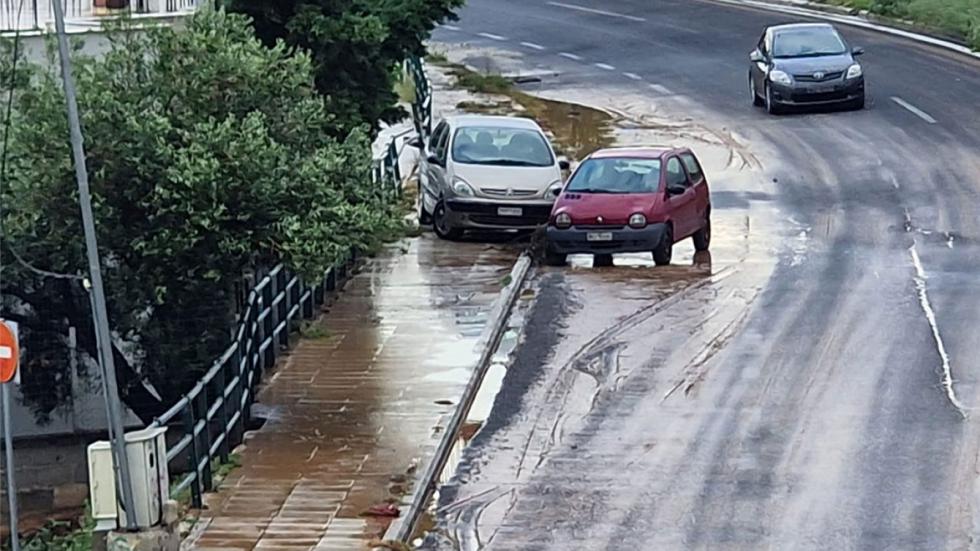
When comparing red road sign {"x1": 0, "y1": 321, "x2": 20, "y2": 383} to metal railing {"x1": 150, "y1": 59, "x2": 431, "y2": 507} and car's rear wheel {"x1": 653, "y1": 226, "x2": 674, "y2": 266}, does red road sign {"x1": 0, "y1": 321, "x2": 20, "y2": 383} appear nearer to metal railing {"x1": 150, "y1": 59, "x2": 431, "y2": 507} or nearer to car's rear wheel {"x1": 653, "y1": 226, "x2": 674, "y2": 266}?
metal railing {"x1": 150, "y1": 59, "x2": 431, "y2": 507}

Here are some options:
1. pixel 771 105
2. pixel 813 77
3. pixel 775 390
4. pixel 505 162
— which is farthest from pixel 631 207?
pixel 771 105

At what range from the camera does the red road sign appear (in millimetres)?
12445

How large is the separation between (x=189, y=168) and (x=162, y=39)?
1710 millimetres

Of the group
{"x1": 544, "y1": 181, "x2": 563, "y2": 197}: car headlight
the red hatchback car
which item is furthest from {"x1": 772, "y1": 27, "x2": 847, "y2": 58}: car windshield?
{"x1": 544, "y1": 181, "x2": 563, "y2": 197}: car headlight

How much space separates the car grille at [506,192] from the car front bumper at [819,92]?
1198cm

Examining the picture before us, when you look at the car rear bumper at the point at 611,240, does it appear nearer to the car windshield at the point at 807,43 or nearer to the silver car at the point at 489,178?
the silver car at the point at 489,178

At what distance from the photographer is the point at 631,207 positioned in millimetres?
25641

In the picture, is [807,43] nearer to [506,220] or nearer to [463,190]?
[506,220]

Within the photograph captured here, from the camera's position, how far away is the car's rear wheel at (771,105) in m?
38.6

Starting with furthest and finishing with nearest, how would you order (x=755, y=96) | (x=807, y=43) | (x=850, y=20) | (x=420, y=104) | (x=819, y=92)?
(x=850, y=20)
(x=755, y=96)
(x=807, y=43)
(x=819, y=92)
(x=420, y=104)

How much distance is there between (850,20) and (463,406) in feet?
114

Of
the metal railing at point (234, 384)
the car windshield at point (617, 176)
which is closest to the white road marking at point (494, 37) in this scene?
the car windshield at point (617, 176)

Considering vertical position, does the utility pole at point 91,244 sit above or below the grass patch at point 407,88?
above

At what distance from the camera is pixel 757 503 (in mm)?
15203
